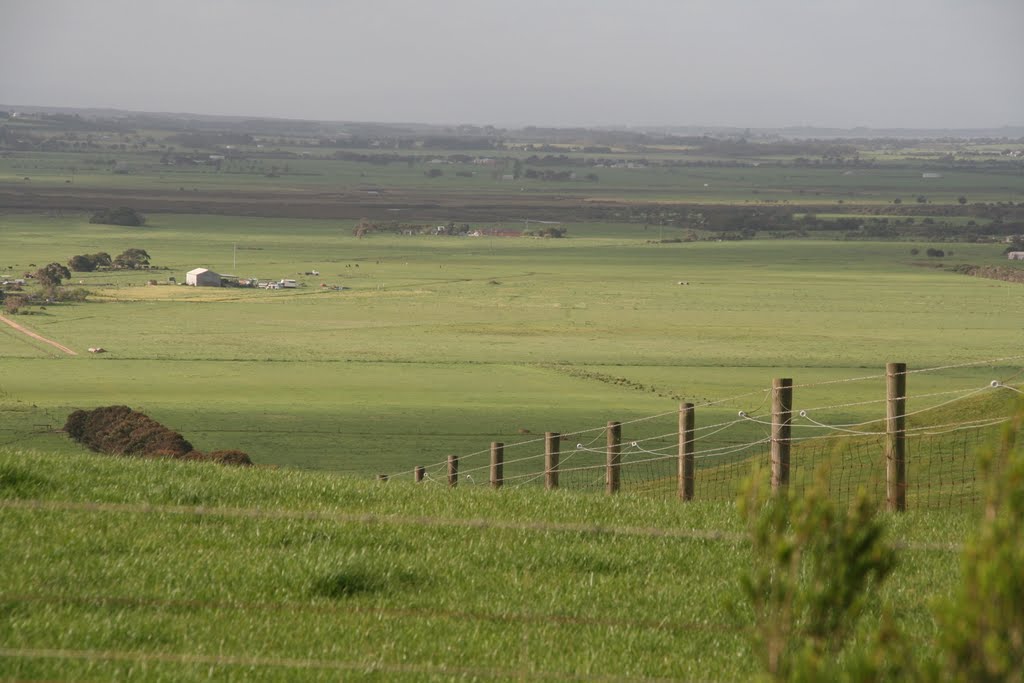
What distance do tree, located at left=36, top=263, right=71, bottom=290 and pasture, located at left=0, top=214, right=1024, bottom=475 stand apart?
1.55m

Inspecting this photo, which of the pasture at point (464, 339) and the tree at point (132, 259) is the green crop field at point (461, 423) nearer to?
the pasture at point (464, 339)

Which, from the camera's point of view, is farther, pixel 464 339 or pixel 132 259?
pixel 132 259

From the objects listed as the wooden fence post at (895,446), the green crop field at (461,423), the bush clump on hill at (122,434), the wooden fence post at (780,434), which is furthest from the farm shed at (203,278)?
the wooden fence post at (895,446)

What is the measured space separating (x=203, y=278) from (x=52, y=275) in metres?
8.77

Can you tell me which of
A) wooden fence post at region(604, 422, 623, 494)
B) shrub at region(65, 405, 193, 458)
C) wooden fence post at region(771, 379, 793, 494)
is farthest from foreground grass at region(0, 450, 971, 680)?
shrub at region(65, 405, 193, 458)

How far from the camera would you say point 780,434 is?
40.3 ft

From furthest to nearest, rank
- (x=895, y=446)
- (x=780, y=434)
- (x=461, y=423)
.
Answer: (x=461, y=423) → (x=780, y=434) → (x=895, y=446)

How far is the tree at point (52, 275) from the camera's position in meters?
83.4

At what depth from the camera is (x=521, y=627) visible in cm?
767

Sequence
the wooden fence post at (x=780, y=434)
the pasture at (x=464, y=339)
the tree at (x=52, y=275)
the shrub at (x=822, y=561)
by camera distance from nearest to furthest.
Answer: the shrub at (x=822, y=561), the wooden fence post at (x=780, y=434), the pasture at (x=464, y=339), the tree at (x=52, y=275)

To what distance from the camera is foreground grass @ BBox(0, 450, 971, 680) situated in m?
6.96

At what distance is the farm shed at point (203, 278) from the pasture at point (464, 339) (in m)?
1.89

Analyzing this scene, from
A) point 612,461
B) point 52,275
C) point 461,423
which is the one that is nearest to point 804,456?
point 612,461

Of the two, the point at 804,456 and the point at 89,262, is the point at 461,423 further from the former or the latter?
the point at 89,262
